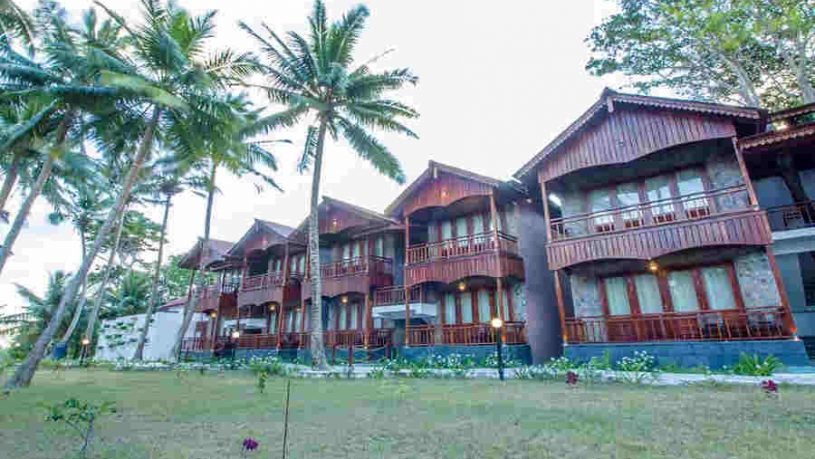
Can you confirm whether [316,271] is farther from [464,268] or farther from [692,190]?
[692,190]

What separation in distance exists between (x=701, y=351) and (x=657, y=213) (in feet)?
14.6

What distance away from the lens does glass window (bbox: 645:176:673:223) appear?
1314cm

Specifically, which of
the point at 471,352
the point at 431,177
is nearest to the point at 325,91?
the point at 431,177

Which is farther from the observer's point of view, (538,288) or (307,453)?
(538,288)

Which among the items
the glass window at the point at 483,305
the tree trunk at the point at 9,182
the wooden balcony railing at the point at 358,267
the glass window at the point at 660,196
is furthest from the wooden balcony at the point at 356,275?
the tree trunk at the point at 9,182

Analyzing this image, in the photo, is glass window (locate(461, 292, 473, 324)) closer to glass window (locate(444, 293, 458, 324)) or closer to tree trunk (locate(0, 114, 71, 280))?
glass window (locate(444, 293, 458, 324))

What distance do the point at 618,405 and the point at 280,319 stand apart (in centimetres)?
1869

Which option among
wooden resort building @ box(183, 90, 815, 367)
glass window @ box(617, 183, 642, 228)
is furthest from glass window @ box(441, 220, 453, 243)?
glass window @ box(617, 183, 642, 228)

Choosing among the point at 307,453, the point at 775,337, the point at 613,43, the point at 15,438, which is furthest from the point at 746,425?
the point at 613,43

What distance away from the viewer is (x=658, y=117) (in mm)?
13078

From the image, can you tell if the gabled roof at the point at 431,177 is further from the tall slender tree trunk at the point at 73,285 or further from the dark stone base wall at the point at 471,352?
the tall slender tree trunk at the point at 73,285

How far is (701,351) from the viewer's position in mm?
11164

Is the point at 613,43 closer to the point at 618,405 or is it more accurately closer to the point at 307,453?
the point at 618,405

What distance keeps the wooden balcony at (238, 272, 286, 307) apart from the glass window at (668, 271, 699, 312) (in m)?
18.0
